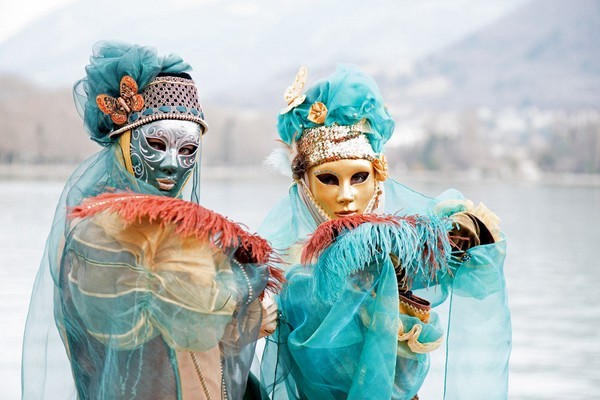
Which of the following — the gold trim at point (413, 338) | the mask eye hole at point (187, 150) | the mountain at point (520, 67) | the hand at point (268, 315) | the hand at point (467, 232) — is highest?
the mountain at point (520, 67)

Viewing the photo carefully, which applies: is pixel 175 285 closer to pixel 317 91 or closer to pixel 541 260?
pixel 317 91

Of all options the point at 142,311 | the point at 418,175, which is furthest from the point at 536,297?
the point at 418,175

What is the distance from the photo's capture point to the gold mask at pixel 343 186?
13.4ft

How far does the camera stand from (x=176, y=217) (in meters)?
3.19

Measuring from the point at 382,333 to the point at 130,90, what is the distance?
3.98 feet

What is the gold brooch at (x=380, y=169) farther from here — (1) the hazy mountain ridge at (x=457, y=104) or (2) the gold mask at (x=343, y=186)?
(1) the hazy mountain ridge at (x=457, y=104)

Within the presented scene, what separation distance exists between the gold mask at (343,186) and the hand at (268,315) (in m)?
0.66

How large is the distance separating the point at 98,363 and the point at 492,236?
4.91 ft

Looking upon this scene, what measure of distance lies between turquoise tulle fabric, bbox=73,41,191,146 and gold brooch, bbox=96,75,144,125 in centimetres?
3

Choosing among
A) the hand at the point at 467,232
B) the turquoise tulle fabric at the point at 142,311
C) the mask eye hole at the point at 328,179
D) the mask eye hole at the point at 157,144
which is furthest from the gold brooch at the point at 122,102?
the hand at the point at 467,232

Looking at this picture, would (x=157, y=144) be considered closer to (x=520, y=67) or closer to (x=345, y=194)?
(x=345, y=194)

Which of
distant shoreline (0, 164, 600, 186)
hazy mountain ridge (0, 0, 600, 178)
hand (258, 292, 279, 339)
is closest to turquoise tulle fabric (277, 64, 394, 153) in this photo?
hand (258, 292, 279, 339)

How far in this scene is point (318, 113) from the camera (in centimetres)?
417

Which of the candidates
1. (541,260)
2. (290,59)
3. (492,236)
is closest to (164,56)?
(492,236)
